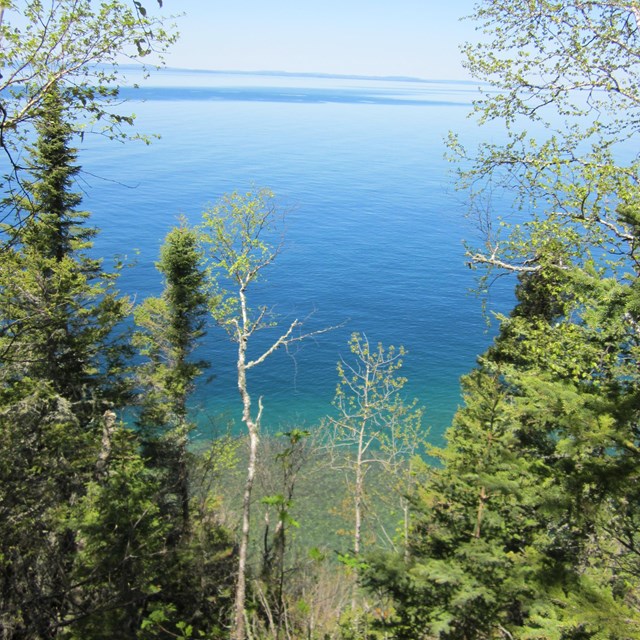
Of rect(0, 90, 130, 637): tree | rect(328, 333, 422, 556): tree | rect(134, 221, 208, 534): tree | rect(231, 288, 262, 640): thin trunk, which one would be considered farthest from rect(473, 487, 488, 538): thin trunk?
rect(134, 221, 208, 534): tree

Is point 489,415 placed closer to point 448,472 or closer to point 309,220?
point 448,472

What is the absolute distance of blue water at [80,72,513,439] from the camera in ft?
137

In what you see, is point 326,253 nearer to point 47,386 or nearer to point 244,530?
point 47,386

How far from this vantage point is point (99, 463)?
12.9 m

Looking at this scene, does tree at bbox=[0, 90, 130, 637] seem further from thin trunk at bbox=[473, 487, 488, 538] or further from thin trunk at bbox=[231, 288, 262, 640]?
thin trunk at bbox=[473, 487, 488, 538]

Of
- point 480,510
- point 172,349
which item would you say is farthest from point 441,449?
point 172,349

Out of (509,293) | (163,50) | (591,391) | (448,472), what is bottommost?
(509,293)

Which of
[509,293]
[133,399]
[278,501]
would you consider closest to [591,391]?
[278,501]

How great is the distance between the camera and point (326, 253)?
71000 millimetres

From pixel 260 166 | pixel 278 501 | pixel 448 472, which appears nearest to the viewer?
pixel 278 501

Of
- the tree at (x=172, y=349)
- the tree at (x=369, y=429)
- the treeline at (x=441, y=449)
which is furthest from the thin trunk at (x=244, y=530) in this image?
the tree at (x=172, y=349)

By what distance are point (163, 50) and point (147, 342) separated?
17266 mm

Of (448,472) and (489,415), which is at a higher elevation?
(489,415)

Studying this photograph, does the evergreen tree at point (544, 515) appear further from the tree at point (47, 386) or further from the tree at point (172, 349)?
the tree at point (172, 349)
